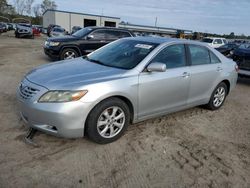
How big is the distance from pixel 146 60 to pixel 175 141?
1376mm

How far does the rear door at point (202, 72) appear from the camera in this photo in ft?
15.4

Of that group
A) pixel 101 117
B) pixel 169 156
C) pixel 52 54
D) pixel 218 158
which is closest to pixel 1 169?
pixel 101 117

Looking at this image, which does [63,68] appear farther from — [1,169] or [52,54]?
[52,54]

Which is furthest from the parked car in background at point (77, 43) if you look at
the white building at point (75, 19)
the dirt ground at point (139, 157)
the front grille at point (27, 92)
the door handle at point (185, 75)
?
the white building at point (75, 19)

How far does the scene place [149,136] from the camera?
4.07 m

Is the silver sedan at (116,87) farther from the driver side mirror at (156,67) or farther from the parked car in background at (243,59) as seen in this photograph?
the parked car in background at (243,59)

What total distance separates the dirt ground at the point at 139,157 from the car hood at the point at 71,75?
0.89m

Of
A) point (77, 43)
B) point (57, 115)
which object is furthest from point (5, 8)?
point (57, 115)

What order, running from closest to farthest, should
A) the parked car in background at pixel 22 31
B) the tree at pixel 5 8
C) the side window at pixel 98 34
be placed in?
the side window at pixel 98 34 → the parked car in background at pixel 22 31 → the tree at pixel 5 8

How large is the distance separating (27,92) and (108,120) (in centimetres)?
122

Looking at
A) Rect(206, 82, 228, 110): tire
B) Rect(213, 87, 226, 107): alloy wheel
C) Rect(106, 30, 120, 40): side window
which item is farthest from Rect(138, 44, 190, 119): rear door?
Rect(106, 30, 120, 40): side window

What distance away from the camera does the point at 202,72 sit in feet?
15.8

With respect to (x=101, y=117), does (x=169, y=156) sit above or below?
below

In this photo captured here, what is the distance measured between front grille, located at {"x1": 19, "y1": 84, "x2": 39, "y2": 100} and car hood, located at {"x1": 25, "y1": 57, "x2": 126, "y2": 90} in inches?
4.9
